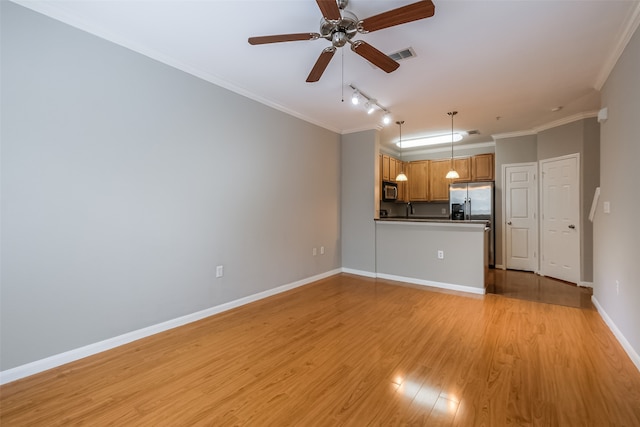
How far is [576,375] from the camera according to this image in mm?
2014

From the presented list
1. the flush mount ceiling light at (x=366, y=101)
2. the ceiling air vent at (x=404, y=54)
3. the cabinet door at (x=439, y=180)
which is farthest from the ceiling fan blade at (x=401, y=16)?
the cabinet door at (x=439, y=180)

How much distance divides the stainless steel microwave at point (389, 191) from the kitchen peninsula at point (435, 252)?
152 centimetres

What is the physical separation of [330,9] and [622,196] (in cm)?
303

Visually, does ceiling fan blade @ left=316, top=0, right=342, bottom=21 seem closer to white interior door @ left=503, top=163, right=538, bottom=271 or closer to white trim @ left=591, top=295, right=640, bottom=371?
white trim @ left=591, top=295, right=640, bottom=371

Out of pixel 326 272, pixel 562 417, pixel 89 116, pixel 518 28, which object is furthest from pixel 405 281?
pixel 89 116

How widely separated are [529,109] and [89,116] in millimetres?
5443

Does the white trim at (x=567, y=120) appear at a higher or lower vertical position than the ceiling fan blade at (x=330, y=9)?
higher

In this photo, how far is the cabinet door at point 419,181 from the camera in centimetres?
675

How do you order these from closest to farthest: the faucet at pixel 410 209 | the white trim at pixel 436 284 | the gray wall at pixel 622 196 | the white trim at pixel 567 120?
the gray wall at pixel 622 196
the white trim at pixel 436 284
the white trim at pixel 567 120
the faucet at pixel 410 209

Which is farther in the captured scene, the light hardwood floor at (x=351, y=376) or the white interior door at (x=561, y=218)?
the white interior door at (x=561, y=218)

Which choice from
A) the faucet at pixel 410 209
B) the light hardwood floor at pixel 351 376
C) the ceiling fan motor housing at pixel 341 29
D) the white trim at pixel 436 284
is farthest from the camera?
the faucet at pixel 410 209

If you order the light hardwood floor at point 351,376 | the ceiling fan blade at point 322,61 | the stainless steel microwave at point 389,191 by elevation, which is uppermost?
the ceiling fan blade at point 322,61

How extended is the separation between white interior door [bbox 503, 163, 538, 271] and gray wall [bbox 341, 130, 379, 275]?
9.40 feet

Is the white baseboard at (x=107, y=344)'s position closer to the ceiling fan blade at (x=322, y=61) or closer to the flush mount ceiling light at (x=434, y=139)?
the ceiling fan blade at (x=322, y=61)
